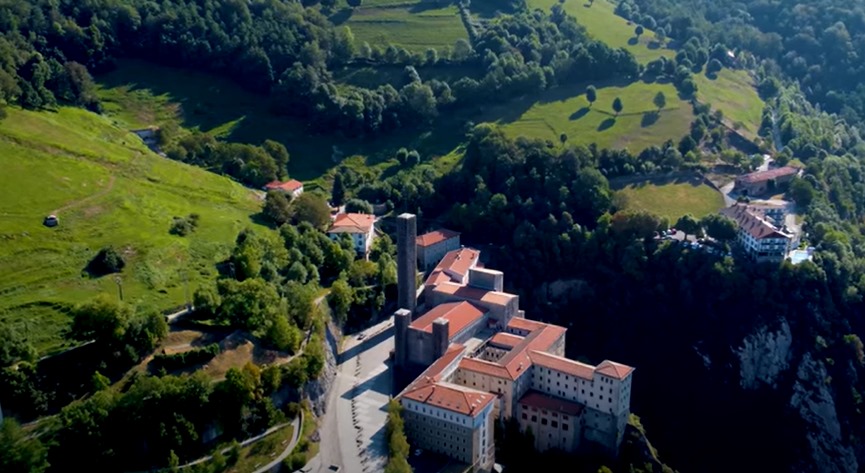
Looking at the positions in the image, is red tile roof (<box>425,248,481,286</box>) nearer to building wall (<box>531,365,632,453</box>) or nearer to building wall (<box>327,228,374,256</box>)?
building wall (<box>327,228,374,256</box>)

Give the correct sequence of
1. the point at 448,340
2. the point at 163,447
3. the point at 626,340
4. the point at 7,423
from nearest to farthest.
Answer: the point at 7,423, the point at 163,447, the point at 448,340, the point at 626,340

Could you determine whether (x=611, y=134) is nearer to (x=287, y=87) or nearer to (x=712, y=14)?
(x=287, y=87)

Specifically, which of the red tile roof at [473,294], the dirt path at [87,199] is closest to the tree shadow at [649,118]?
the red tile roof at [473,294]

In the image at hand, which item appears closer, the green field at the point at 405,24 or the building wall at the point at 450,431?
the building wall at the point at 450,431

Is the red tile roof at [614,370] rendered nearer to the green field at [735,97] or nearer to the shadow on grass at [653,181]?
the shadow on grass at [653,181]

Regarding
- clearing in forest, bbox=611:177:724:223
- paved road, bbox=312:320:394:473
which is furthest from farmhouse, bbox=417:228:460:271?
clearing in forest, bbox=611:177:724:223

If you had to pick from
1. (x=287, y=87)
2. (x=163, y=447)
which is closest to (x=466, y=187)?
(x=287, y=87)
